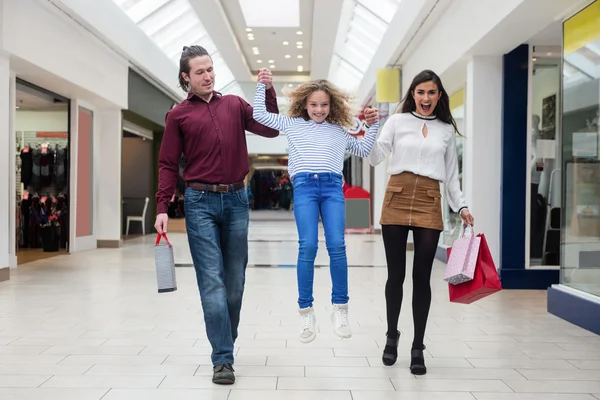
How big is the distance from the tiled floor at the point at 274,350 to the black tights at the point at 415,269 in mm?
263

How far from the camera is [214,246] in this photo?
117 inches

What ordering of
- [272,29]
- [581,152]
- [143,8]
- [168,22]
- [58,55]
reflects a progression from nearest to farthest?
[581,152], [58,55], [143,8], [168,22], [272,29]

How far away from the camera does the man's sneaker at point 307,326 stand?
10.0 ft

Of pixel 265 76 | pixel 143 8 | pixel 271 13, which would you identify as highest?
pixel 271 13

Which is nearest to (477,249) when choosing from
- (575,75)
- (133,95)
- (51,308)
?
(575,75)

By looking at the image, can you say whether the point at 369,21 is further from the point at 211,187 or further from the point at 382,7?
the point at 211,187

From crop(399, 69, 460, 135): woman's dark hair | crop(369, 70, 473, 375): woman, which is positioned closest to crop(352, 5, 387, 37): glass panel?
crop(399, 69, 460, 135): woman's dark hair

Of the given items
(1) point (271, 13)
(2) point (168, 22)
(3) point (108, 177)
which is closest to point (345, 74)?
(1) point (271, 13)

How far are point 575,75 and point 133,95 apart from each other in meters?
9.24

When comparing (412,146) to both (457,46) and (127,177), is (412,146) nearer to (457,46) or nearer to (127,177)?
(457,46)

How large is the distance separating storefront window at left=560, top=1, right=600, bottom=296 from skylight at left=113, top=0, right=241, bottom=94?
8517mm

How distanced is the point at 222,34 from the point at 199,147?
1217cm

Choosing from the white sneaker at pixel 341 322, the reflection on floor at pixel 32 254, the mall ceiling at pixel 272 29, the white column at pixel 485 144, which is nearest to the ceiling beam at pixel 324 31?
the mall ceiling at pixel 272 29

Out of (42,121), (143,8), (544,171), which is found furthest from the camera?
(143,8)
